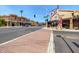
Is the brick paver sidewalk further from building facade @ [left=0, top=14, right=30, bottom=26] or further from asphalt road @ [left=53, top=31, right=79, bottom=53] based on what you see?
building facade @ [left=0, top=14, right=30, bottom=26]

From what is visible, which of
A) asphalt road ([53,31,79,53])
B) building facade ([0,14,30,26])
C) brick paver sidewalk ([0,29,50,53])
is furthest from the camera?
building facade ([0,14,30,26])

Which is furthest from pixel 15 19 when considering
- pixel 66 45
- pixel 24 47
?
pixel 24 47

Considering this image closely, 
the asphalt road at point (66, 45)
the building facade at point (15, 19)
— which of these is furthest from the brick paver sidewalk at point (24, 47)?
the building facade at point (15, 19)

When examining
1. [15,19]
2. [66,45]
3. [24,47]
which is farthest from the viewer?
[15,19]

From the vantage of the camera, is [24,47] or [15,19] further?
[15,19]

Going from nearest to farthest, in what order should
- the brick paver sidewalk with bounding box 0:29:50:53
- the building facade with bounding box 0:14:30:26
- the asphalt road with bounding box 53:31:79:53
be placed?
the brick paver sidewalk with bounding box 0:29:50:53 → the asphalt road with bounding box 53:31:79:53 → the building facade with bounding box 0:14:30:26

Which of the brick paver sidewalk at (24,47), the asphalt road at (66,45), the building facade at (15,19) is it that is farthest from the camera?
the building facade at (15,19)

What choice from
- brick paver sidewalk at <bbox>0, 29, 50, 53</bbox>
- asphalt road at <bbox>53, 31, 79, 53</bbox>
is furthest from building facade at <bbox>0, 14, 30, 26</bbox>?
brick paver sidewalk at <bbox>0, 29, 50, 53</bbox>

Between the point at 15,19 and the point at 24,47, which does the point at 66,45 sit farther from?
the point at 15,19

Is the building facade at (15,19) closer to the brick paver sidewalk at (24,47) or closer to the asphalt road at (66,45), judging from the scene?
the asphalt road at (66,45)

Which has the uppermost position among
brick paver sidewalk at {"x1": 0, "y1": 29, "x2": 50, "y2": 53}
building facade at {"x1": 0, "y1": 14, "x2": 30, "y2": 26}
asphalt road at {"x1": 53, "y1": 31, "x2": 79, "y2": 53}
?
building facade at {"x1": 0, "y1": 14, "x2": 30, "y2": 26}
